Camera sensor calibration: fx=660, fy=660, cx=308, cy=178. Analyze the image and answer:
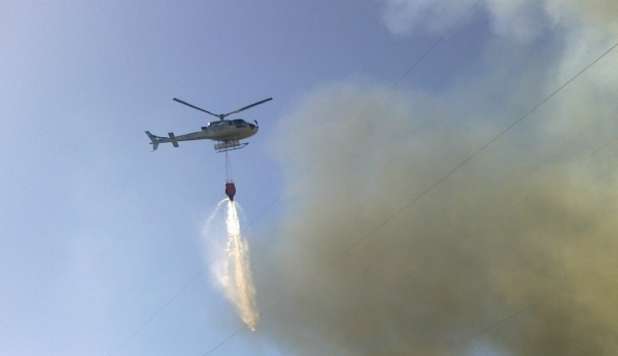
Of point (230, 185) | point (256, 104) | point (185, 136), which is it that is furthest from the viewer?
point (185, 136)

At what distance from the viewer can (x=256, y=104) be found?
64.0 meters

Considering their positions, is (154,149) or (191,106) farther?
(154,149)

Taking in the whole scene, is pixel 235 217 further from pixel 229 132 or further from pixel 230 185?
pixel 229 132

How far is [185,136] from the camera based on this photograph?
68.7 metres

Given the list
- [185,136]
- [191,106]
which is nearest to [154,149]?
[185,136]

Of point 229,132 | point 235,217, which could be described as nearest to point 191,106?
point 229,132

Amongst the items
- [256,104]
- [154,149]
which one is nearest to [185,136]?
[154,149]

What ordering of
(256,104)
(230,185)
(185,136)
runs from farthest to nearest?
(185,136), (256,104), (230,185)

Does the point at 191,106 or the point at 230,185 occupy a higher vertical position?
the point at 191,106

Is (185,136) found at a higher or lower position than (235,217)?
higher

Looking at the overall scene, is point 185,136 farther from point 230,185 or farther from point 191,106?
point 230,185

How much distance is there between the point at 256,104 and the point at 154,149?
1215 centimetres

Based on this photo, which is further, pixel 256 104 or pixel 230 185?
pixel 256 104

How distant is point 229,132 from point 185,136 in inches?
217
